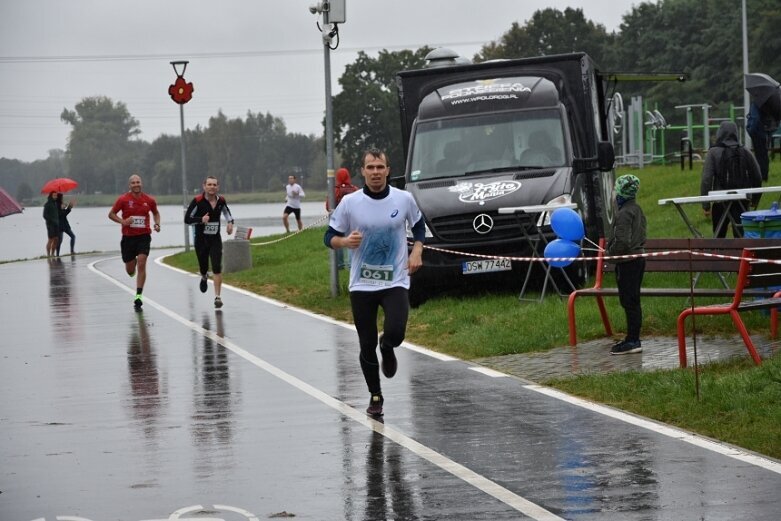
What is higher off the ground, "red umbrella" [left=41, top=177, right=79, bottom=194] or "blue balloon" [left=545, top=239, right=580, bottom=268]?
"red umbrella" [left=41, top=177, right=79, bottom=194]

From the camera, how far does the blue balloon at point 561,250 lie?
1697cm

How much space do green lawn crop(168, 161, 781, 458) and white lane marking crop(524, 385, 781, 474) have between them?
0.12 m

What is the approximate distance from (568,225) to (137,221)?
23.9 ft

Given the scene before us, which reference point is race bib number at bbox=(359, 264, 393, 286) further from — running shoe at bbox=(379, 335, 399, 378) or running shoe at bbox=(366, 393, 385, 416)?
running shoe at bbox=(366, 393, 385, 416)

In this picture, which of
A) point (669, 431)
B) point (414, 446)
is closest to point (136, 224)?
point (414, 446)

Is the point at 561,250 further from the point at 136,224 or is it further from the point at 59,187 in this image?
the point at 59,187

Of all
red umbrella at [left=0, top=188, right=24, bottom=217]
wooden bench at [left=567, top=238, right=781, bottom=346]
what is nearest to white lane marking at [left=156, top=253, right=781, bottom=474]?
wooden bench at [left=567, top=238, right=781, bottom=346]

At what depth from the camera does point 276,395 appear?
11930 millimetres

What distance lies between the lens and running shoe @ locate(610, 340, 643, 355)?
13227mm

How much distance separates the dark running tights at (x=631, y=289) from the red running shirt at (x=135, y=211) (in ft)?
32.2

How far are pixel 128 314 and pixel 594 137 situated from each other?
6.82 m

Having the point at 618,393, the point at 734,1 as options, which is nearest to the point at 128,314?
the point at 618,393

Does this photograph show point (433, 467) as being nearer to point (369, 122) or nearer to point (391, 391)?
point (391, 391)

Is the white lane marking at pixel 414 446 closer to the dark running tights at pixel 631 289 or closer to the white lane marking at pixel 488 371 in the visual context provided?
the white lane marking at pixel 488 371
